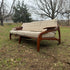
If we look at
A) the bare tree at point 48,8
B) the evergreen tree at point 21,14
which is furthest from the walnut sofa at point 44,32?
the evergreen tree at point 21,14

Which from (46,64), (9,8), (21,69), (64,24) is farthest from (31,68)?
(64,24)

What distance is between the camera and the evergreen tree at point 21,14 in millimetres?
16484

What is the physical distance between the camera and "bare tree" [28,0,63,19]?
1504 cm

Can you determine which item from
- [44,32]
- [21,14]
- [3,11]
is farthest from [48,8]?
[44,32]

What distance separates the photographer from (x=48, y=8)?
611 inches

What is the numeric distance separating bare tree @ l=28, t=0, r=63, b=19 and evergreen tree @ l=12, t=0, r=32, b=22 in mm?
1733

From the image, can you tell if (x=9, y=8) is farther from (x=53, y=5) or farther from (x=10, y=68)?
(x=10, y=68)

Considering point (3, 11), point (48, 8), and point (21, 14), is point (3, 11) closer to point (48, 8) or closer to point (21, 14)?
point (21, 14)

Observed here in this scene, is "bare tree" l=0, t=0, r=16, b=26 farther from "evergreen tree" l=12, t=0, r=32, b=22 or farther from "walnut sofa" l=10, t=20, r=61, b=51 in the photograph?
"walnut sofa" l=10, t=20, r=61, b=51

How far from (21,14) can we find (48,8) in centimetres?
512

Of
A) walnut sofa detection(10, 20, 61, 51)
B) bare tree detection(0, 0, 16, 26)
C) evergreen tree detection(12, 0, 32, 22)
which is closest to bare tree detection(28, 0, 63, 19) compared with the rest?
evergreen tree detection(12, 0, 32, 22)

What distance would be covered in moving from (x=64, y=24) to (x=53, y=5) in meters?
3.87

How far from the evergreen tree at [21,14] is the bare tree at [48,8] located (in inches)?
68.2

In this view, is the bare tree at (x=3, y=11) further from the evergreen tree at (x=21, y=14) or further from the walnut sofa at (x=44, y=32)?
the walnut sofa at (x=44, y=32)
